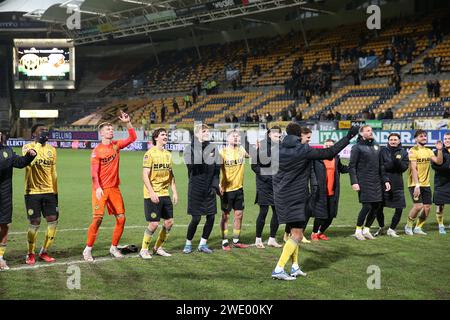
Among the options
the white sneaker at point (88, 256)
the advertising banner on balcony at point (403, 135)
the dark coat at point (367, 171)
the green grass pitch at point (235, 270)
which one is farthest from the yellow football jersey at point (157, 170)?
the advertising banner on balcony at point (403, 135)

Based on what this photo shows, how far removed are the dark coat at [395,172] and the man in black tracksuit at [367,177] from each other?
0.28 m

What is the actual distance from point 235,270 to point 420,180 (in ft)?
16.1

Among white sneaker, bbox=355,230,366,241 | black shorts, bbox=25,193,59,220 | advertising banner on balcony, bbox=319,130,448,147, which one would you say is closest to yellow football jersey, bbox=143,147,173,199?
black shorts, bbox=25,193,59,220

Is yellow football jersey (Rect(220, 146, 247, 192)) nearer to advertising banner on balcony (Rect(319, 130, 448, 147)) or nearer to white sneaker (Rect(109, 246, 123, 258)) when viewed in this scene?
white sneaker (Rect(109, 246, 123, 258))

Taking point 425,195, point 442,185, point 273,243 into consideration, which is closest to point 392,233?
point 425,195

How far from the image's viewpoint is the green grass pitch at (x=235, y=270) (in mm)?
7145

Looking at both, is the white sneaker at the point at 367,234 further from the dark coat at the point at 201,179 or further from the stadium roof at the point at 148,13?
the stadium roof at the point at 148,13

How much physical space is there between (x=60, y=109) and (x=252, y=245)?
54.0m

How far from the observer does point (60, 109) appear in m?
61.4

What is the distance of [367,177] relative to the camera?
11.0m

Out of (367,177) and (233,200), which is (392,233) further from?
(233,200)

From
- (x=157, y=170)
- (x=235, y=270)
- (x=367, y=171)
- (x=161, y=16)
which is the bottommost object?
(x=235, y=270)

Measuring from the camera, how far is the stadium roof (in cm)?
4216
